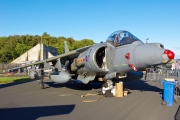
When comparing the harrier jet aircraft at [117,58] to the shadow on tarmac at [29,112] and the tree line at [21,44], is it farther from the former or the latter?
the tree line at [21,44]

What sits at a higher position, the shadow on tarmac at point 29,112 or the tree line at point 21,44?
the tree line at point 21,44

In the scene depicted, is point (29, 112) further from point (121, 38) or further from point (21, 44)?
point (21, 44)

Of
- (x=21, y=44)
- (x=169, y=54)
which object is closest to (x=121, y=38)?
(x=169, y=54)

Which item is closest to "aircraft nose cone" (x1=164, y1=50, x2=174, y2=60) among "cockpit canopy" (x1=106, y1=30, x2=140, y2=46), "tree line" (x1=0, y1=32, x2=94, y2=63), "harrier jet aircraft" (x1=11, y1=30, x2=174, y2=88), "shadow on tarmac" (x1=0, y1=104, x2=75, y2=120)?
"harrier jet aircraft" (x1=11, y1=30, x2=174, y2=88)

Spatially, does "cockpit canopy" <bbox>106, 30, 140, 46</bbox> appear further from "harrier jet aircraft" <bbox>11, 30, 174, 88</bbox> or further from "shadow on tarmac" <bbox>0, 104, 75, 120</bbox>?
"shadow on tarmac" <bbox>0, 104, 75, 120</bbox>

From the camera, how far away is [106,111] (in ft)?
21.8

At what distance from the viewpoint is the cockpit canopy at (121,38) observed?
8.68 metres

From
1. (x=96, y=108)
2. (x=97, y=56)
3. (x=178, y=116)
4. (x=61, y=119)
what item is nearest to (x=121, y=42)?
(x=97, y=56)

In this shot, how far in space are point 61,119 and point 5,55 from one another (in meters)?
68.4

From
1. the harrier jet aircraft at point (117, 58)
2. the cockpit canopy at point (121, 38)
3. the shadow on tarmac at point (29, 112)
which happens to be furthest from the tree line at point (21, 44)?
the shadow on tarmac at point (29, 112)

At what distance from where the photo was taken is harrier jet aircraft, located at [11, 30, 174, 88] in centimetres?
705

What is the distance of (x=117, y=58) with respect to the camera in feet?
28.7

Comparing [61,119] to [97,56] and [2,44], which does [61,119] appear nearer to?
[97,56]

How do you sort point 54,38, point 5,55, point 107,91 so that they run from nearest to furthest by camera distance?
point 107,91, point 5,55, point 54,38
